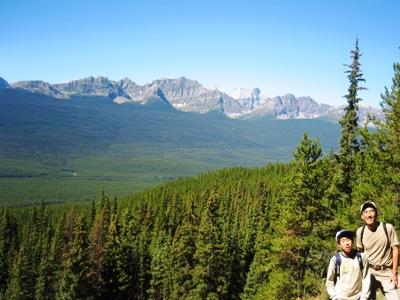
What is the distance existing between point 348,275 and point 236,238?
179ft

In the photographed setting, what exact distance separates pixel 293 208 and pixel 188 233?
28487 mm

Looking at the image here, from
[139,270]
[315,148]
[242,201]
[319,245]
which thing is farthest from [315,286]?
[242,201]

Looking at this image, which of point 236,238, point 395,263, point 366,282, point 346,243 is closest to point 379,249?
point 395,263

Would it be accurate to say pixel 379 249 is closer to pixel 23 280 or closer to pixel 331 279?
pixel 331 279

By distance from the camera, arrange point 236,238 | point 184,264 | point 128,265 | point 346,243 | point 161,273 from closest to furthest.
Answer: point 346,243
point 184,264
point 161,273
point 236,238
point 128,265

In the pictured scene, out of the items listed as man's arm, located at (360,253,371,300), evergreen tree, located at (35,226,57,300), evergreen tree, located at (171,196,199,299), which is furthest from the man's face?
evergreen tree, located at (35,226,57,300)

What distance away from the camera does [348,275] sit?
10.3 metres

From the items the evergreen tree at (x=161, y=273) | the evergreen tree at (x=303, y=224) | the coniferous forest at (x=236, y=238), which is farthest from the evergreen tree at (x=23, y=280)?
the evergreen tree at (x=303, y=224)

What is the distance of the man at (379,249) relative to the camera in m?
10.9

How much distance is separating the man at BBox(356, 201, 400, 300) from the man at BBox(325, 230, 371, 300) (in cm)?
59

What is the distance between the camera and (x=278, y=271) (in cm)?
2836

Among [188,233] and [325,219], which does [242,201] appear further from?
[325,219]

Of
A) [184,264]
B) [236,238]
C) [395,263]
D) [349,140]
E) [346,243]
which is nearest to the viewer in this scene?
[346,243]

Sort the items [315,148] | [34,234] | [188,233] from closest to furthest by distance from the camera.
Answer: [315,148]
[188,233]
[34,234]
